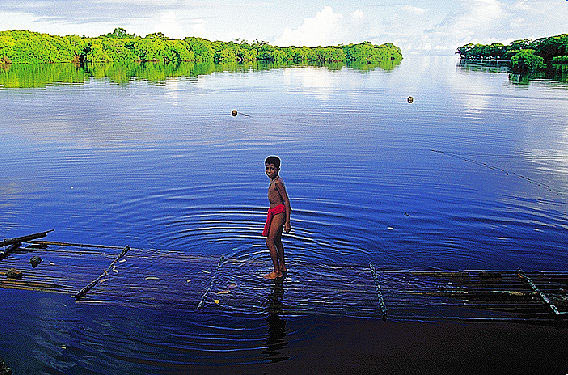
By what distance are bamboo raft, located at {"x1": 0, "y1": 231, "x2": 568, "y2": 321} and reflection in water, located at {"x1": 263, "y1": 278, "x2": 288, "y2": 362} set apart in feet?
0.10

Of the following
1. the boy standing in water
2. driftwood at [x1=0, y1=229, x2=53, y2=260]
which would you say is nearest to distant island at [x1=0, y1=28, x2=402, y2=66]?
driftwood at [x1=0, y1=229, x2=53, y2=260]

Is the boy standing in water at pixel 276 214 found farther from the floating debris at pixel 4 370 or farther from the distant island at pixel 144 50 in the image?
the distant island at pixel 144 50

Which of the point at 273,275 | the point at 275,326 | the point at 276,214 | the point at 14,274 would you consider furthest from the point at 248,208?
the point at 14,274

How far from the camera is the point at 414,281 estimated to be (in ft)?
27.9

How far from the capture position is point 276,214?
844 cm

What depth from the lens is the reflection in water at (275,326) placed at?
705 centimetres

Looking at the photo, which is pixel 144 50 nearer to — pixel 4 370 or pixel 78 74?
pixel 78 74

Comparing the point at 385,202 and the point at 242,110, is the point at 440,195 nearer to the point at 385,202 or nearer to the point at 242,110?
the point at 385,202

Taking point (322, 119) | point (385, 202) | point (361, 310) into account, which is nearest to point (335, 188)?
point (385, 202)

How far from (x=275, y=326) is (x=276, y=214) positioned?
1717mm

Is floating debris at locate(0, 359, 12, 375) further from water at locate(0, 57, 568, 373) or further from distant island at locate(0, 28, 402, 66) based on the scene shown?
distant island at locate(0, 28, 402, 66)

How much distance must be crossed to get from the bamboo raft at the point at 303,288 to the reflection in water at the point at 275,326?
3cm

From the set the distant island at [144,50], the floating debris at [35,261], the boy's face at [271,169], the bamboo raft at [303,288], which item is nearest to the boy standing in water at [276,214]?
the boy's face at [271,169]

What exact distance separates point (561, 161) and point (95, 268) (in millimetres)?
16018
